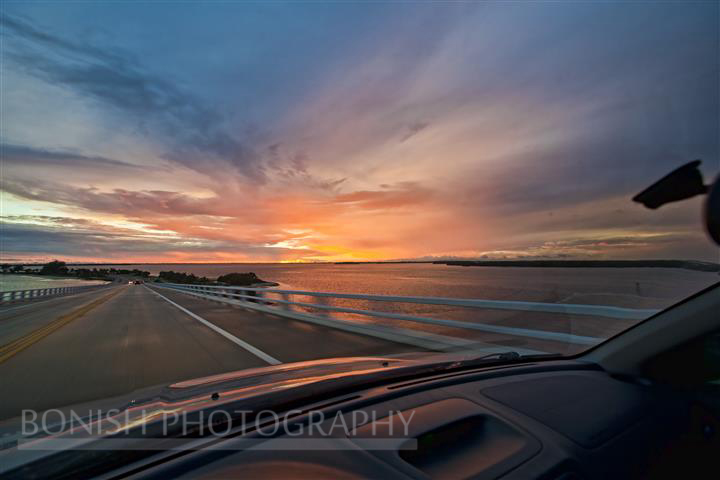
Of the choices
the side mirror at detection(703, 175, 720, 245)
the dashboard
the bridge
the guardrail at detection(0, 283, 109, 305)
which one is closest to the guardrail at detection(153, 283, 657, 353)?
the bridge

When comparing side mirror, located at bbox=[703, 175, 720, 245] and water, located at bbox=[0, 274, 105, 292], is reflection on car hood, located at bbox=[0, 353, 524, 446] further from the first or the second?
water, located at bbox=[0, 274, 105, 292]

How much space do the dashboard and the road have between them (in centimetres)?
184

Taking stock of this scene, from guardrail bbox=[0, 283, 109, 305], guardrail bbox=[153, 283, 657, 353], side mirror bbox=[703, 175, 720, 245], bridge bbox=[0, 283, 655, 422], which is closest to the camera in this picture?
side mirror bbox=[703, 175, 720, 245]

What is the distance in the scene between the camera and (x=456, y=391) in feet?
7.46

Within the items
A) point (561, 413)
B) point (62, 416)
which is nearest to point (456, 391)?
point (561, 413)

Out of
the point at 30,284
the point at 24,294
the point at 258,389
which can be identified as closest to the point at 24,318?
the point at 258,389

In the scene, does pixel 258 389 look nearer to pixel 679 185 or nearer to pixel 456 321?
pixel 679 185

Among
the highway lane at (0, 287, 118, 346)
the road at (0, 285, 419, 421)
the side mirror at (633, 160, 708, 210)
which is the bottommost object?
the highway lane at (0, 287, 118, 346)

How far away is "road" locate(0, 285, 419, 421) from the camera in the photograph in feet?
13.9

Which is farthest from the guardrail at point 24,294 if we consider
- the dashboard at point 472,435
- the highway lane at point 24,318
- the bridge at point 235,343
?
the dashboard at point 472,435

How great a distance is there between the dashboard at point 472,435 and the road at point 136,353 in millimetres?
1844

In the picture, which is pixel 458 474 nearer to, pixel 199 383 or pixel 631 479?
pixel 631 479

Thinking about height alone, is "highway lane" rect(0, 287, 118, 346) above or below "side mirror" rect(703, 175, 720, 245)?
below

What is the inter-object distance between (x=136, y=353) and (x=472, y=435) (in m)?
6.46
